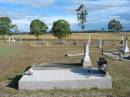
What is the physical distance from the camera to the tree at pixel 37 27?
109 metres

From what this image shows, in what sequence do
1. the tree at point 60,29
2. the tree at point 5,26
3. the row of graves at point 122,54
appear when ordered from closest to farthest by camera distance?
the row of graves at point 122,54 → the tree at point 60,29 → the tree at point 5,26

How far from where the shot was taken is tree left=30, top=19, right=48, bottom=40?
4309 inches

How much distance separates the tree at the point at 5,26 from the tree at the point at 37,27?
8228 millimetres

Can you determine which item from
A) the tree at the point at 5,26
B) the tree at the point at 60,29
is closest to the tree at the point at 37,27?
the tree at the point at 5,26

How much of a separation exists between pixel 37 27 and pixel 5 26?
1095 cm

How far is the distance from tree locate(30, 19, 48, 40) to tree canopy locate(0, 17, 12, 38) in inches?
324

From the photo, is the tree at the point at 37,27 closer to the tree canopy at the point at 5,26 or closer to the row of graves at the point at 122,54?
the tree canopy at the point at 5,26

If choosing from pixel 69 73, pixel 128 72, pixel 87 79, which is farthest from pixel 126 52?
pixel 87 79

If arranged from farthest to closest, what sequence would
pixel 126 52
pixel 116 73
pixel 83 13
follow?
pixel 83 13 → pixel 126 52 → pixel 116 73

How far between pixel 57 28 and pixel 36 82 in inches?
3296

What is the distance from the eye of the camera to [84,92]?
42.8ft

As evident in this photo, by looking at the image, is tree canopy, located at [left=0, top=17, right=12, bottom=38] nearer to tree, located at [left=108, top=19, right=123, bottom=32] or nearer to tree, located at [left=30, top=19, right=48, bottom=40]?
tree, located at [left=30, top=19, right=48, bottom=40]

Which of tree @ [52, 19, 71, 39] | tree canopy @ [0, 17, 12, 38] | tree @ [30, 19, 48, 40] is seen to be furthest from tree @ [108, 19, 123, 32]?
tree @ [52, 19, 71, 39]

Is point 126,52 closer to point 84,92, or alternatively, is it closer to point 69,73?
point 69,73
